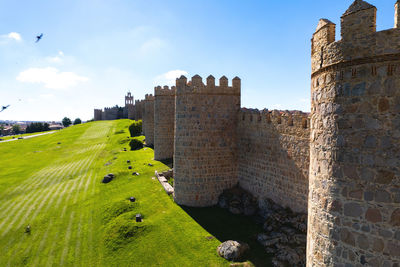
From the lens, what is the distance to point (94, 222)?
1628cm

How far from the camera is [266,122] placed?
14.0 metres

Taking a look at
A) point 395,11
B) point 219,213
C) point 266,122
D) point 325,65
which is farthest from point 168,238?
point 395,11

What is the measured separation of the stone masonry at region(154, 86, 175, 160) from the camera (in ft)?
88.4

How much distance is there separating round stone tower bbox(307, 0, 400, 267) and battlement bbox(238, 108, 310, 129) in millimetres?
6478

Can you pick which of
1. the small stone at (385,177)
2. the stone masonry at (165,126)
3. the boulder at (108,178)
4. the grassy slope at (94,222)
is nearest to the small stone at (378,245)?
the small stone at (385,177)

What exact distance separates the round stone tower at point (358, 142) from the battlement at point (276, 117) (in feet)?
21.3

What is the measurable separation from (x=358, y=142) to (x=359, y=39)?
1.88 m

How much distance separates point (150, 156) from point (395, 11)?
2695cm

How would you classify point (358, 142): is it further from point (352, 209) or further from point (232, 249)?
point (232, 249)

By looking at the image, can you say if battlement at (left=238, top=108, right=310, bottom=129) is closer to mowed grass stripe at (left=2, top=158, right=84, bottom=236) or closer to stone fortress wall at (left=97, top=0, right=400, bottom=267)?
stone fortress wall at (left=97, top=0, right=400, bottom=267)

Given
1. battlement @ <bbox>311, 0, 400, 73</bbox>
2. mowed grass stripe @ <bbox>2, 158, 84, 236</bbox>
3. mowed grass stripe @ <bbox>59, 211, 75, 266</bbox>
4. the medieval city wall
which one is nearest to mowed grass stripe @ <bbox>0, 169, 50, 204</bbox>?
mowed grass stripe @ <bbox>2, 158, 84, 236</bbox>

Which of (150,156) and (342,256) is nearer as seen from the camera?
(342,256)

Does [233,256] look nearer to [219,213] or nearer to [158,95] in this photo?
[219,213]

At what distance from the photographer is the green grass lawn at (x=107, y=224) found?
12.4 metres
